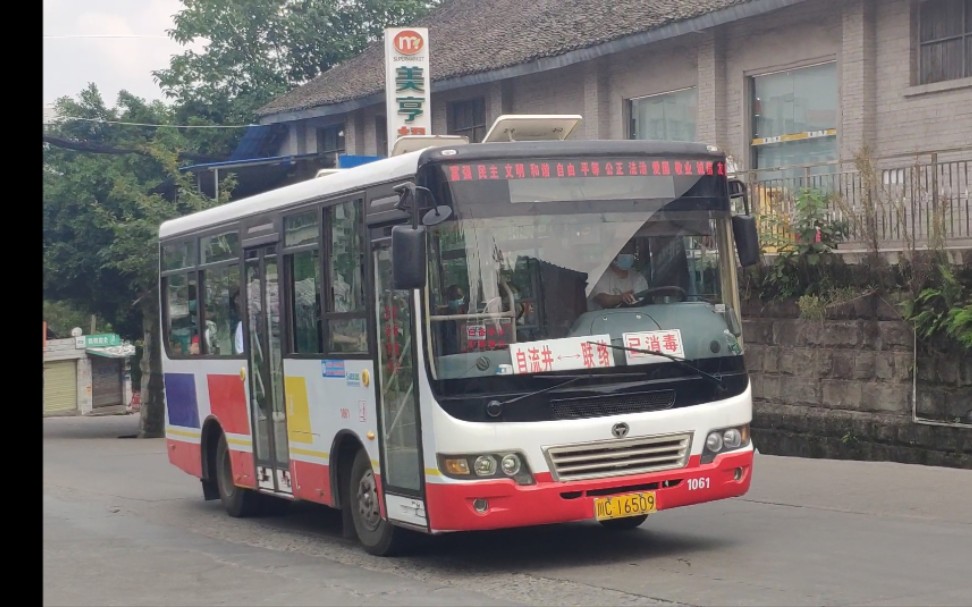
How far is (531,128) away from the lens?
11.1m

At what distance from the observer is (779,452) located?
17047 millimetres

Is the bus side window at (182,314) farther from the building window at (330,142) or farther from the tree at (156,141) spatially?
the building window at (330,142)

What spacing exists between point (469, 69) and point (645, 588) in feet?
62.2

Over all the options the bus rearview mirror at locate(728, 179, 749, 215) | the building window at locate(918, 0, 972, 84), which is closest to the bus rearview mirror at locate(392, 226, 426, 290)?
the bus rearview mirror at locate(728, 179, 749, 215)

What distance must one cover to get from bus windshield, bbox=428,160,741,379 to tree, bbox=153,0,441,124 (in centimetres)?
2968

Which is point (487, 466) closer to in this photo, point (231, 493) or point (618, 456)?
point (618, 456)

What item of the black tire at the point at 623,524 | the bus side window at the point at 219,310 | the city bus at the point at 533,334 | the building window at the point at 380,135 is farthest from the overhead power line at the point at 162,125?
the city bus at the point at 533,334

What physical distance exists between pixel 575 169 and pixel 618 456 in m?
1.89

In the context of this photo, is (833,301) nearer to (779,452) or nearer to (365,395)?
(779,452)

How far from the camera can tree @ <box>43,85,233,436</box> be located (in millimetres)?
33156

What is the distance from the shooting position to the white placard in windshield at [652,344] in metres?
9.74

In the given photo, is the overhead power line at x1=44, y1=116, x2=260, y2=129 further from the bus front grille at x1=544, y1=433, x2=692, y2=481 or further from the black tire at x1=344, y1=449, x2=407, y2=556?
the bus front grille at x1=544, y1=433, x2=692, y2=481

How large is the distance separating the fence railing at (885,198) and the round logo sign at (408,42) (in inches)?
338

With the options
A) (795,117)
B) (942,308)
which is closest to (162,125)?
(795,117)
